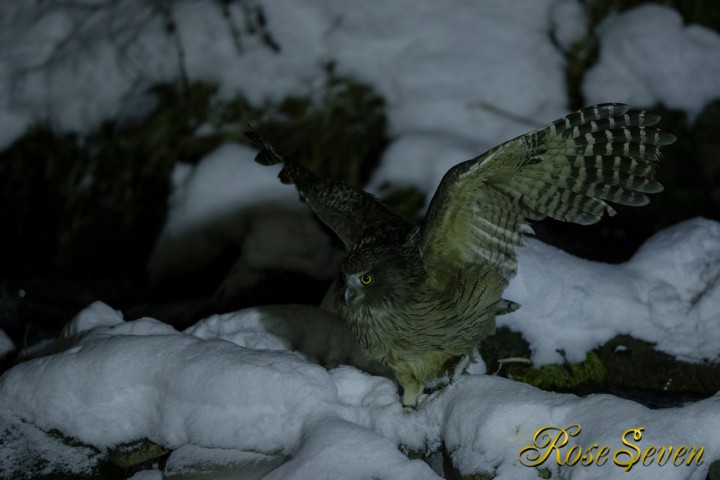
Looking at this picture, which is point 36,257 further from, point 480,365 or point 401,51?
point 480,365

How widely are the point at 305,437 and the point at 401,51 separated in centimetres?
484

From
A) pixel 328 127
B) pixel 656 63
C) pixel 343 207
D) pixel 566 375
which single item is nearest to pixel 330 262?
pixel 328 127

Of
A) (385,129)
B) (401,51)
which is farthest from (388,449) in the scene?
(401,51)

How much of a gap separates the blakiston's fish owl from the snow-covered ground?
0.28 m

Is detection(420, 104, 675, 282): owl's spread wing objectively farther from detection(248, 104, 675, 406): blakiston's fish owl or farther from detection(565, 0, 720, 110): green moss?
detection(565, 0, 720, 110): green moss

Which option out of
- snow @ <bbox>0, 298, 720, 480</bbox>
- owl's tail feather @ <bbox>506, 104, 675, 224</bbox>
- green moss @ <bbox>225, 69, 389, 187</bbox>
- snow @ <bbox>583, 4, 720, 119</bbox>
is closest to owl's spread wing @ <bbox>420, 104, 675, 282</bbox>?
owl's tail feather @ <bbox>506, 104, 675, 224</bbox>

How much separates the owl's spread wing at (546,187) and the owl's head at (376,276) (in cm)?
13

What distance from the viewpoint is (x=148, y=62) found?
23.4 ft

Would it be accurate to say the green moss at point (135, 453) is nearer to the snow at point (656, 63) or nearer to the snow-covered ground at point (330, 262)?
the snow-covered ground at point (330, 262)

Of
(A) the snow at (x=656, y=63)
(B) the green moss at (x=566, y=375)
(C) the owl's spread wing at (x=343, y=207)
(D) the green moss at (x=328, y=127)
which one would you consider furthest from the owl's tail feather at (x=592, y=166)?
(A) the snow at (x=656, y=63)

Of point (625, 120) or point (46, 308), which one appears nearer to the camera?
point (625, 120)

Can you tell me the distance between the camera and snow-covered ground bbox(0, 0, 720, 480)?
10.3 ft

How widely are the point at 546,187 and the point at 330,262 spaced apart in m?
2.54

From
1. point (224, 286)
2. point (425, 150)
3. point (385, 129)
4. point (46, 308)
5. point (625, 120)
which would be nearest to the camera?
point (625, 120)
